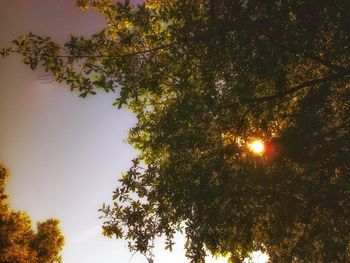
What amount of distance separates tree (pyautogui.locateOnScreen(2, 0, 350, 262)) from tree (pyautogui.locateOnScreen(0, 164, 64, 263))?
17.1 m

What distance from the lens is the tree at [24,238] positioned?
2559 centimetres

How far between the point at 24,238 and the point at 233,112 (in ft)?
74.1

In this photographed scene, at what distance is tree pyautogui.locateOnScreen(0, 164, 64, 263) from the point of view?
25594mm

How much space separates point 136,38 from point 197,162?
3964 millimetres

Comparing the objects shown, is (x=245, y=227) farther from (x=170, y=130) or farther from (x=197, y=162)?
(x=170, y=130)

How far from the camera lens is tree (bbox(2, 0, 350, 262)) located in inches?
374

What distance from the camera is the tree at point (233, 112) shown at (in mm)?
9508

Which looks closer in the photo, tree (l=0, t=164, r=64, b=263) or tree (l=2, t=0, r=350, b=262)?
tree (l=2, t=0, r=350, b=262)

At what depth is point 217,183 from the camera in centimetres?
1094

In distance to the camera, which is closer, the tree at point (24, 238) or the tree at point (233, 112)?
the tree at point (233, 112)

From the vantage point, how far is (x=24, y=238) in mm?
27875

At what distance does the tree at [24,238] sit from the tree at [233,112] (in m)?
17.1

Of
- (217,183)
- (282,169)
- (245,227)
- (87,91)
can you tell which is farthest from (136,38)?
(245,227)

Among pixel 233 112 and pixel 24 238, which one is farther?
pixel 24 238
